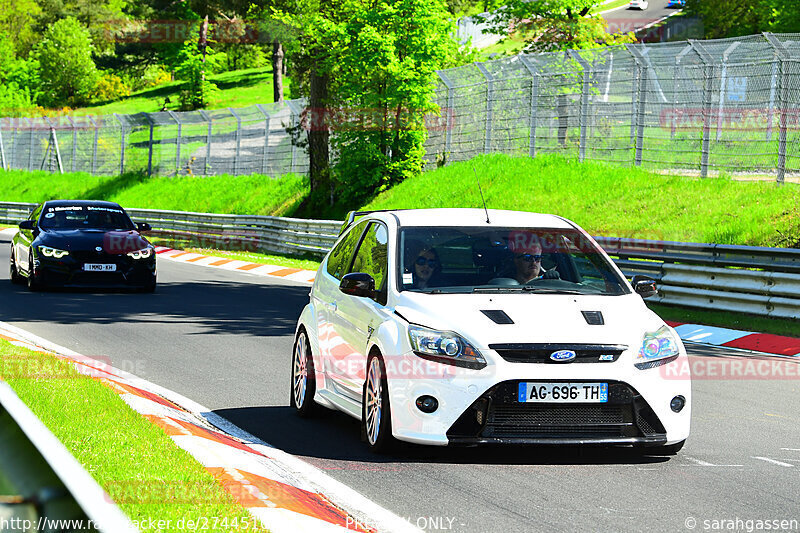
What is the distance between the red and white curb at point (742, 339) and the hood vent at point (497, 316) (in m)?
7.45

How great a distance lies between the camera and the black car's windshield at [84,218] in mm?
20500

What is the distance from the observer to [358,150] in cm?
3350

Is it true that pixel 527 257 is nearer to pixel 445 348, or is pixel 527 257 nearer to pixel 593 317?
pixel 593 317

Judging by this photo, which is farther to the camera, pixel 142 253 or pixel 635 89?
pixel 635 89

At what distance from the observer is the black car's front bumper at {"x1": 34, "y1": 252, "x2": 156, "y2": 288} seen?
19359mm

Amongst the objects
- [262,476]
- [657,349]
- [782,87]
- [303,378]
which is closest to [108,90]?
[782,87]

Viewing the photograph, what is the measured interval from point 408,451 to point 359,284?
1.15 meters

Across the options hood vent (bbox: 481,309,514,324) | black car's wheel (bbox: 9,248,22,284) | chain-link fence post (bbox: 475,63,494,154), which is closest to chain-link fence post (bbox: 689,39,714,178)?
chain-link fence post (bbox: 475,63,494,154)

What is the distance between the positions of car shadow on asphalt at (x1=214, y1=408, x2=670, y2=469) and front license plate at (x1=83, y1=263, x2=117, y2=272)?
11.6m

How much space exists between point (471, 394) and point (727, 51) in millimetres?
17865

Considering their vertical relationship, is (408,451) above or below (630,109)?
below

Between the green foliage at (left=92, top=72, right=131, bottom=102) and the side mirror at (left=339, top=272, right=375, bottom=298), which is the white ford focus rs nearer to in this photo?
the side mirror at (left=339, top=272, right=375, bottom=298)

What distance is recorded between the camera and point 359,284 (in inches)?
307

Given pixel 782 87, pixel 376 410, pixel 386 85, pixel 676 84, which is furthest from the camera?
pixel 386 85
